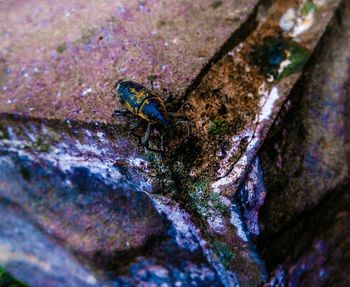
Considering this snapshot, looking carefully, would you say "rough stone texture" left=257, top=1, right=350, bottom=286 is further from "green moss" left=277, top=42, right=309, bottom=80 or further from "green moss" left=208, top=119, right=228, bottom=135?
"green moss" left=208, top=119, right=228, bottom=135

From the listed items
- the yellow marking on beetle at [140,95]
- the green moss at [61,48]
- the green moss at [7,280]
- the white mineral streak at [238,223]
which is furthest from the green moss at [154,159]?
the green moss at [7,280]

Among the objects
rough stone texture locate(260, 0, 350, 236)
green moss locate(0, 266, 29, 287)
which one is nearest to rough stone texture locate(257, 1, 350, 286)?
rough stone texture locate(260, 0, 350, 236)

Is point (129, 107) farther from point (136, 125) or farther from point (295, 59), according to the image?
point (295, 59)

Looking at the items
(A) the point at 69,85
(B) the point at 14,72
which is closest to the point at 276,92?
(A) the point at 69,85

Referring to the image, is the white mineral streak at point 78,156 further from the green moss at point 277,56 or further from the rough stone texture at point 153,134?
the green moss at point 277,56

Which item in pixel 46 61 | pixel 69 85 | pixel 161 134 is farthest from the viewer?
pixel 46 61

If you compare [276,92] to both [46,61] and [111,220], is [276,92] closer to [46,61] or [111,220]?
[111,220]
